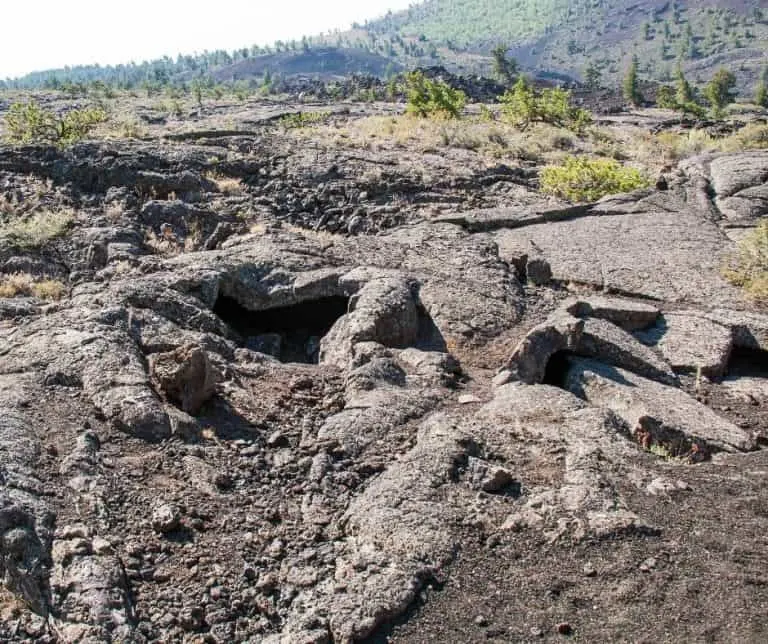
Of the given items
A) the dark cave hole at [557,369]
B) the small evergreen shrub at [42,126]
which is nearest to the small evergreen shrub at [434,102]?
the small evergreen shrub at [42,126]

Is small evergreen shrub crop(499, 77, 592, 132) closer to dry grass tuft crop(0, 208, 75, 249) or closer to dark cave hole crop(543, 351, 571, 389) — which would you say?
dry grass tuft crop(0, 208, 75, 249)

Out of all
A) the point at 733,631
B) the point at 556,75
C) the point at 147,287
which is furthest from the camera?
the point at 556,75

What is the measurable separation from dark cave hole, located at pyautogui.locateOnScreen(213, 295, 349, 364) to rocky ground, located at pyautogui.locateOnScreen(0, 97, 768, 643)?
0.03m

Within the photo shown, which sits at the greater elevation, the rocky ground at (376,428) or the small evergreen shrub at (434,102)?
the small evergreen shrub at (434,102)

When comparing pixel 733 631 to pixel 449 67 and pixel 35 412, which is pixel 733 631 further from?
pixel 449 67

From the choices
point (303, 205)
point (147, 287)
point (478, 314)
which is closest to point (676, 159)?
point (303, 205)

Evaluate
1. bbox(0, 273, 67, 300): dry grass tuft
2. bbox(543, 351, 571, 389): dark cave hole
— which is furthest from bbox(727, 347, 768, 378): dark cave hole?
bbox(0, 273, 67, 300): dry grass tuft

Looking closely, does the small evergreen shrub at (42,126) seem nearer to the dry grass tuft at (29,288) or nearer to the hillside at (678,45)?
the dry grass tuft at (29,288)

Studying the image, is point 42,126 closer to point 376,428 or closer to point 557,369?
point 557,369

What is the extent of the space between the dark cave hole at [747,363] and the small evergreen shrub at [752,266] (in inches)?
42.0

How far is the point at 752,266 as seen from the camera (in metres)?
9.68

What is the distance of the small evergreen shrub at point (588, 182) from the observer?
13508mm

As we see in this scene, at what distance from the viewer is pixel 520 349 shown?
7031 mm

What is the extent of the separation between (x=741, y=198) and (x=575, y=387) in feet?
25.4
